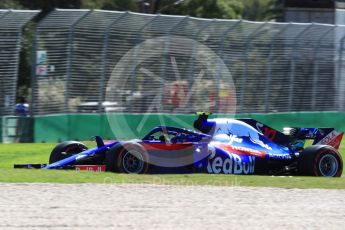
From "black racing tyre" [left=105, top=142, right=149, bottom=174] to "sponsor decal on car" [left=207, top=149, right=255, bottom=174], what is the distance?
46.0 inches

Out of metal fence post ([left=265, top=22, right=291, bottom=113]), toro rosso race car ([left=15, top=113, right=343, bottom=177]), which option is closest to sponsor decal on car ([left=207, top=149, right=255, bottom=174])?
toro rosso race car ([left=15, top=113, right=343, bottom=177])

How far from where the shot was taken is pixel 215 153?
44.4 ft

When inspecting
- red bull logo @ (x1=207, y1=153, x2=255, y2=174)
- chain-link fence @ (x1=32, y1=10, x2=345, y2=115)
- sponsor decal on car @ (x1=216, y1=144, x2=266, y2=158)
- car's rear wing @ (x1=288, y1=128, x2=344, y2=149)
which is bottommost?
red bull logo @ (x1=207, y1=153, x2=255, y2=174)

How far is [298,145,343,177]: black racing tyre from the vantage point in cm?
1371

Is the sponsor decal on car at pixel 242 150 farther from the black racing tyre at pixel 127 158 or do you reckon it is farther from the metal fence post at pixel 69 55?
the metal fence post at pixel 69 55

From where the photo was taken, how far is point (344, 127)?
88.6 ft

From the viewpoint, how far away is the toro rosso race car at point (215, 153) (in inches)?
512

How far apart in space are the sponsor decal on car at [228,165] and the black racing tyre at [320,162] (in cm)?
98

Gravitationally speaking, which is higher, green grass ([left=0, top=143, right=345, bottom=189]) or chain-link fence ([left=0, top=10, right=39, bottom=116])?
chain-link fence ([left=0, top=10, right=39, bottom=116])

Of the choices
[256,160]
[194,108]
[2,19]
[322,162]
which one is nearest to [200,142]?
[256,160]

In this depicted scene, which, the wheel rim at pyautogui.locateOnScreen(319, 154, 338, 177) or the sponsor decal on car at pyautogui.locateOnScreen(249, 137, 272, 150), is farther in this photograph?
the sponsor decal on car at pyautogui.locateOnScreen(249, 137, 272, 150)

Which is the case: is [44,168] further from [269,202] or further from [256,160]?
[269,202]

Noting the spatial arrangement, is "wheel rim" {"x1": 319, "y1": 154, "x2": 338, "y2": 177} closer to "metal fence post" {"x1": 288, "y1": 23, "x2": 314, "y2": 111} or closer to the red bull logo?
the red bull logo

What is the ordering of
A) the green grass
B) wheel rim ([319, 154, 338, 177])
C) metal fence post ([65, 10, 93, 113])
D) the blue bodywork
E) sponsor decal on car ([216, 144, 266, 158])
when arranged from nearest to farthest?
the green grass
the blue bodywork
sponsor decal on car ([216, 144, 266, 158])
wheel rim ([319, 154, 338, 177])
metal fence post ([65, 10, 93, 113])
